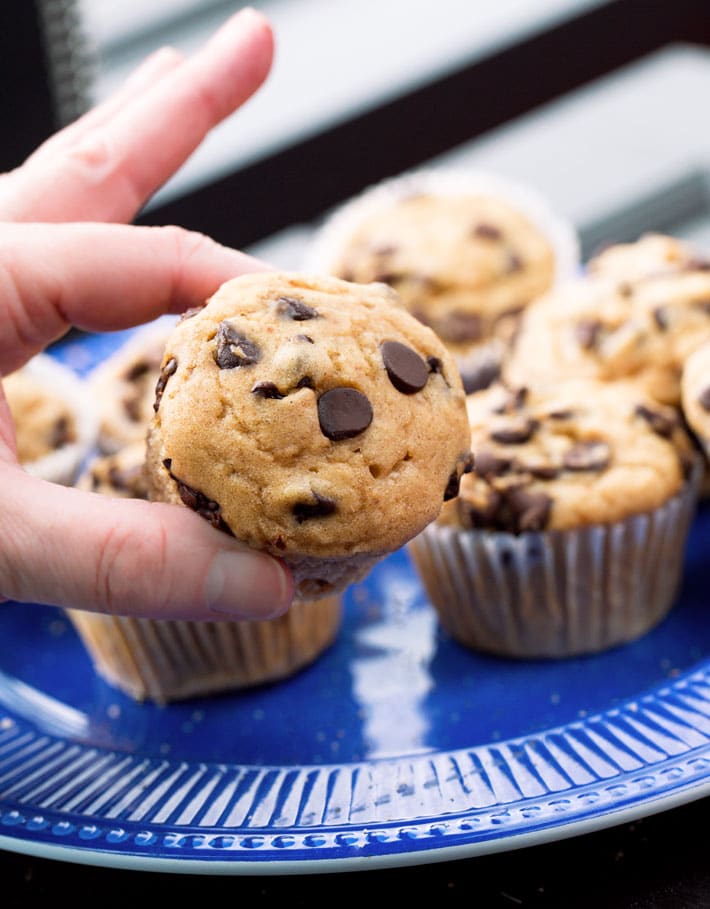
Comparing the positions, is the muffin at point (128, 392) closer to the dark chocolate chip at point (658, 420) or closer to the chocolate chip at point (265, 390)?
the dark chocolate chip at point (658, 420)

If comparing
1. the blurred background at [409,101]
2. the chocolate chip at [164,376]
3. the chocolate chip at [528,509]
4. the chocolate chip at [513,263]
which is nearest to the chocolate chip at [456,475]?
the chocolate chip at [164,376]

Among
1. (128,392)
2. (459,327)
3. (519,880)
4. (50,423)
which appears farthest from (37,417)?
(519,880)

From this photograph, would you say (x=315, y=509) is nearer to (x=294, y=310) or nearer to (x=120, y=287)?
(x=294, y=310)

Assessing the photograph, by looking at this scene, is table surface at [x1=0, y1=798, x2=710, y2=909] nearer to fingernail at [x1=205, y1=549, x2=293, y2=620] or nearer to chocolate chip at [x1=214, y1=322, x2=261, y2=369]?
fingernail at [x1=205, y1=549, x2=293, y2=620]

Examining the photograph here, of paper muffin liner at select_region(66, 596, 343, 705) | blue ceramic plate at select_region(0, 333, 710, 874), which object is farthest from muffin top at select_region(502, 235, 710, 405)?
paper muffin liner at select_region(66, 596, 343, 705)

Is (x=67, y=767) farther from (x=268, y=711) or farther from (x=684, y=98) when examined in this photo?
(x=684, y=98)

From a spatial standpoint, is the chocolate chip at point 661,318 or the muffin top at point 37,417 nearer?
the chocolate chip at point 661,318
